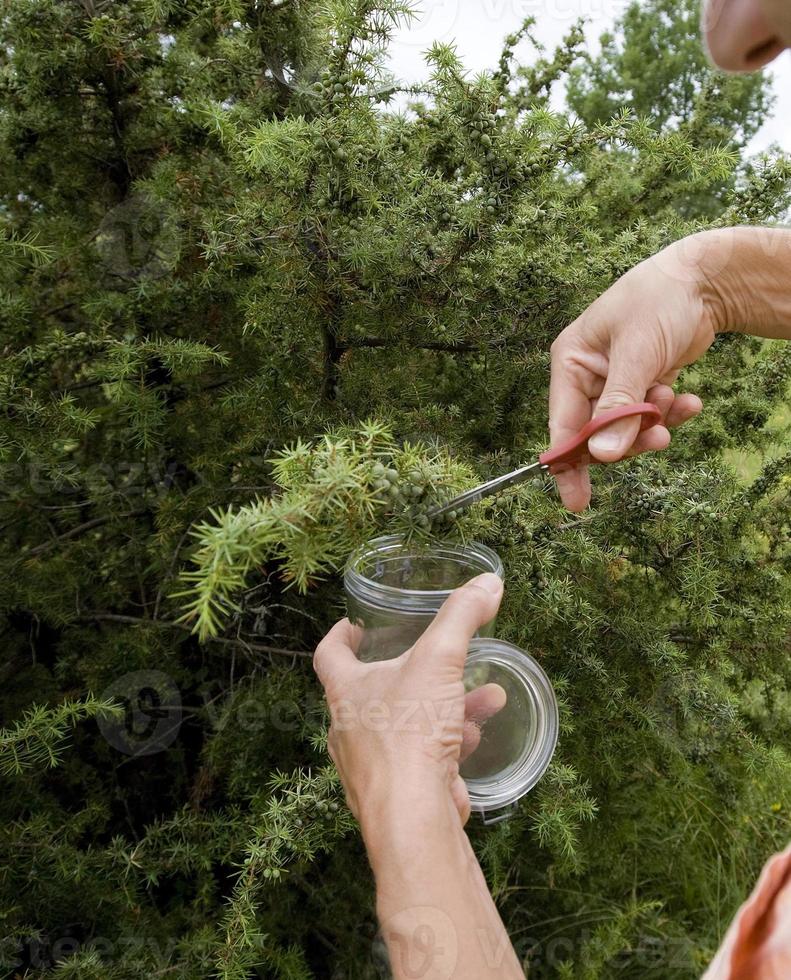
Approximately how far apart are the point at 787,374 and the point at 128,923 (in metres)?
2.60

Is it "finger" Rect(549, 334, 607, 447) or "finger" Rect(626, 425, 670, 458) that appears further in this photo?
"finger" Rect(549, 334, 607, 447)

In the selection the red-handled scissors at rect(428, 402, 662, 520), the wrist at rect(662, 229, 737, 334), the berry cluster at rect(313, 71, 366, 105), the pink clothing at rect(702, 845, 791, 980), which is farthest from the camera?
the wrist at rect(662, 229, 737, 334)

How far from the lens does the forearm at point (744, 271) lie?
1742mm

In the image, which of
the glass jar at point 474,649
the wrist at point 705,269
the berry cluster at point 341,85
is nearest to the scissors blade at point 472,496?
the glass jar at point 474,649

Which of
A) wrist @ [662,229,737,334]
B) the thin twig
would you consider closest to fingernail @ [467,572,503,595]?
wrist @ [662,229,737,334]

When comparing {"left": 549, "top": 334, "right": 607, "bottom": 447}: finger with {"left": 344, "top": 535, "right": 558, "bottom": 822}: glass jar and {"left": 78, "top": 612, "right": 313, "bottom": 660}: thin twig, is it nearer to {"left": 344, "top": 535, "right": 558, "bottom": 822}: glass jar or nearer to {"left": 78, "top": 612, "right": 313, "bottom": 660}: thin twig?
{"left": 344, "top": 535, "right": 558, "bottom": 822}: glass jar

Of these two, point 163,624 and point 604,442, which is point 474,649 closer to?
point 604,442

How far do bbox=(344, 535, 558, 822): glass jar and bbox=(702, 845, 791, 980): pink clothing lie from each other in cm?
67

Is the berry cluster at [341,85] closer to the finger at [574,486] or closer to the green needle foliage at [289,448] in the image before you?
the green needle foliage at [289,448]

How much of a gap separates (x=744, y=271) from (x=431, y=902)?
1564 millimetres

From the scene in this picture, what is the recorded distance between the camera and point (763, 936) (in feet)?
2.37

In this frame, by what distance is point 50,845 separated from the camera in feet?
6.35

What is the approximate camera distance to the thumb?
140 centimetres

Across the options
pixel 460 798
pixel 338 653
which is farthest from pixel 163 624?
pixel 460 798
